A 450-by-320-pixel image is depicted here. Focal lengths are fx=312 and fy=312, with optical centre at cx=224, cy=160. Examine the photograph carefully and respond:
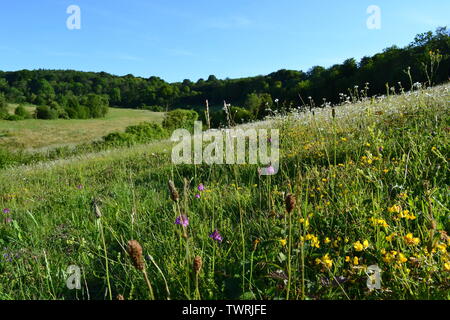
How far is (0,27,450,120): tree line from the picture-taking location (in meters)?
34.0

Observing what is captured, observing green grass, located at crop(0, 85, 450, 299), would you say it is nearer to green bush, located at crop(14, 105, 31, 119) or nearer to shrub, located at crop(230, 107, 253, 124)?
shrub, located at crop(230, 107, 253, 124)

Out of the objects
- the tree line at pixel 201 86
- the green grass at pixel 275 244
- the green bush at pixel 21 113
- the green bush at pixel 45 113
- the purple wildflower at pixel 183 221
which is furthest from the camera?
the green bush at pixel 45 113

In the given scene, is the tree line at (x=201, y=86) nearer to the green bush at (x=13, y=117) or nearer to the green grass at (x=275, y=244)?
the green bush at (x=13, y=117)

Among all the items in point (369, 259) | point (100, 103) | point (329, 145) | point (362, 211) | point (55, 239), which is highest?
point (100, 103)

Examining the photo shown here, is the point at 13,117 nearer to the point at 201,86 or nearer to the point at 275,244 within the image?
the point at 201,86

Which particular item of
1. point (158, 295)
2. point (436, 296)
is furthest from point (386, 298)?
point (158, 295)

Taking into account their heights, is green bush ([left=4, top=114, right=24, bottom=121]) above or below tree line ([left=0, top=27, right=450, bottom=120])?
below

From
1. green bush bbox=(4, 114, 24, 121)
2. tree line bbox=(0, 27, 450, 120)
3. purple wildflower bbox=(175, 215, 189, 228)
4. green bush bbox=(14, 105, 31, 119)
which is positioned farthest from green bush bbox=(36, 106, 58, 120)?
purple wildflower bbox=(175, 215, 189, 228)

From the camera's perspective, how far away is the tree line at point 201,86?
34.0m

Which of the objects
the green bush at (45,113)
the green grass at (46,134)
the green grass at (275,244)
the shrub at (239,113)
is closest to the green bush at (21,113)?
the green bush at (45,113)
